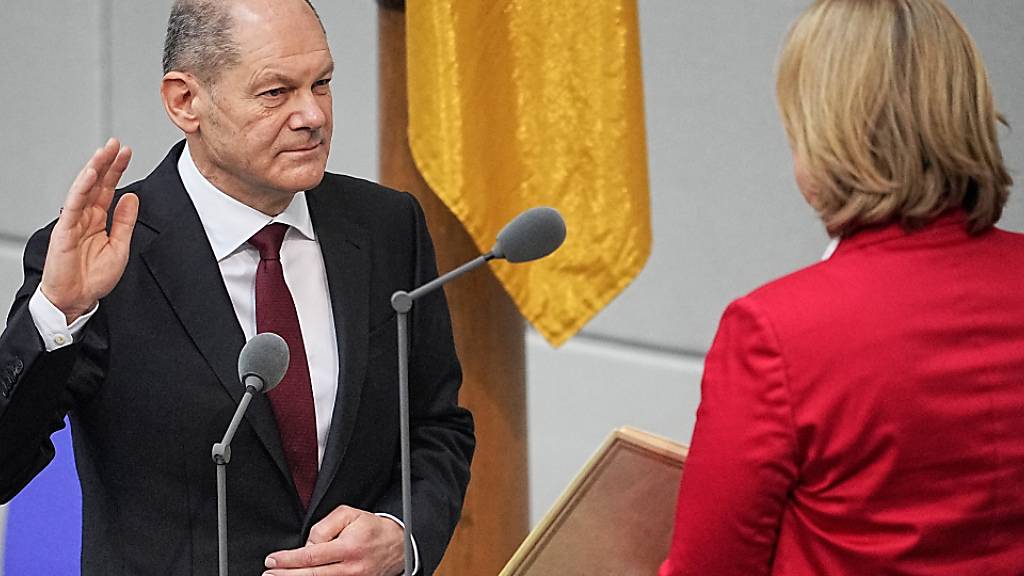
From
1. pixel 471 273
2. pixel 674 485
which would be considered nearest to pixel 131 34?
pixel 471 273

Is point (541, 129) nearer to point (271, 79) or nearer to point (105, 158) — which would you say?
point (271, 79)

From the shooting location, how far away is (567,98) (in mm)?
2943

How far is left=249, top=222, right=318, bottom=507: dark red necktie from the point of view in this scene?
1.99 meters

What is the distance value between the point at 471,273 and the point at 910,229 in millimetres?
1562

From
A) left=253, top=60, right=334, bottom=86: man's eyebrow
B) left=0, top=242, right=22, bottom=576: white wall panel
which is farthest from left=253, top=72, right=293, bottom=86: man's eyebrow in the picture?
left=0, top=242, right=22, bottom=576: white wall panel

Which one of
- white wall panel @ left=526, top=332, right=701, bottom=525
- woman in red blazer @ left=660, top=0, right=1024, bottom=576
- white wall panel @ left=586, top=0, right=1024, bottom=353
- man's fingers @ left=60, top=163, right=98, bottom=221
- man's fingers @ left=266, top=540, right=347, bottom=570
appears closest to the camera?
woman in red blazer @ left=660, top=0, right=1024, bottom=576

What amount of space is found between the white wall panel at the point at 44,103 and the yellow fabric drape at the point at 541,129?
2.17m

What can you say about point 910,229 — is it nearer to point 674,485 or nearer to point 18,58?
point 674,485

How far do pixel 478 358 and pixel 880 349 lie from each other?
1572mm

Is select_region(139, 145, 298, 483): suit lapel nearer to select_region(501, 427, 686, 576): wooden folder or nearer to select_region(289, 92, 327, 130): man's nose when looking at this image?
select_region(289, 92, 327, 130): man's nose

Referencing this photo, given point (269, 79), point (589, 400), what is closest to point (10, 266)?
point (589, 400)

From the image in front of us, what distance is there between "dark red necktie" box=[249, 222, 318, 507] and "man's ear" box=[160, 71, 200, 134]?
0.19 m

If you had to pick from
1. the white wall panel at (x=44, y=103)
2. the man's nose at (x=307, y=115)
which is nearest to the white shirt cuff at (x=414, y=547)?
the man's nose at (x=307, y=115)

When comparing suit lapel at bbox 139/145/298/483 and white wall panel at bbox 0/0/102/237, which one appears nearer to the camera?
suit lapel at bbox 139/145/298/483
